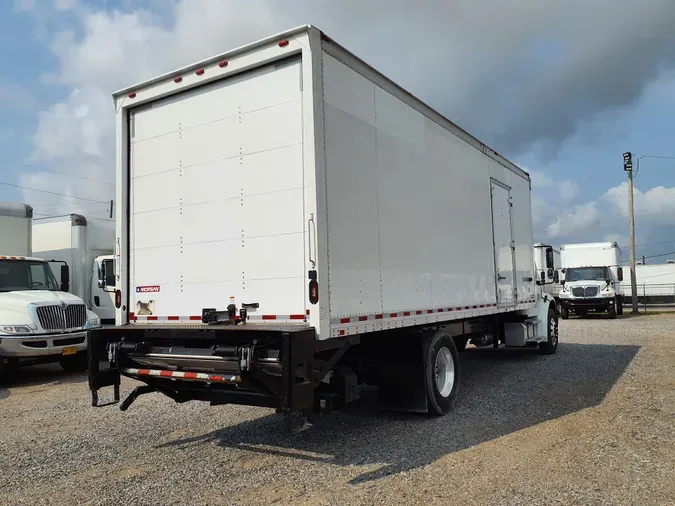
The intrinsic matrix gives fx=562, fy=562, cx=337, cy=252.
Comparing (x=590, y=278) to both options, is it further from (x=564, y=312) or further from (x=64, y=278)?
(x=64, y=278)

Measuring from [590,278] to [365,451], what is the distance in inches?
904

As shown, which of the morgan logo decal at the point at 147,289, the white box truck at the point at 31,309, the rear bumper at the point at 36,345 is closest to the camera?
the morgan logo decal at the point at 147,289

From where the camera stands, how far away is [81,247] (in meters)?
13.2

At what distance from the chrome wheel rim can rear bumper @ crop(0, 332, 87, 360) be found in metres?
7.38

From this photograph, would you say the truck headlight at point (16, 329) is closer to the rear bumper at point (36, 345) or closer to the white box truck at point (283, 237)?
the rear bumper at point (36, 345)

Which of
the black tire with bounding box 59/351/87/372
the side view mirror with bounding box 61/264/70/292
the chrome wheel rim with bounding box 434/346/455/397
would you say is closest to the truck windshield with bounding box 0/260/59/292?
→ the side view mirror with bounding box 61/264/70/292

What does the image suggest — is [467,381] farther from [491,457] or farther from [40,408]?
[40,408]

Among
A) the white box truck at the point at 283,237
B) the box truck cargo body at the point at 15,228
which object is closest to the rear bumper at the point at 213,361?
the white box truck at the point at 283,237

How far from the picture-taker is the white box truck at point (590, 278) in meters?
24.7

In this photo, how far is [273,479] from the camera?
16.1 ft

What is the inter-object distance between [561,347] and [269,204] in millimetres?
11122

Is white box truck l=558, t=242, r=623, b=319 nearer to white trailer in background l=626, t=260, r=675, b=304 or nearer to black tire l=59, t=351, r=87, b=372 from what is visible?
white trailer in background l=626, t=260, r=675, b=304

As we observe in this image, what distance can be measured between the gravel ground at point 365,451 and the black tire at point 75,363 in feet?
8.00

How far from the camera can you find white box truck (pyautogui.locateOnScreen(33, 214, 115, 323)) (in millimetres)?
13227
